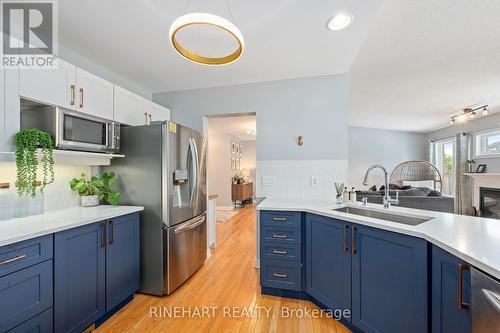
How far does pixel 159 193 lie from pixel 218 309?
117 cm

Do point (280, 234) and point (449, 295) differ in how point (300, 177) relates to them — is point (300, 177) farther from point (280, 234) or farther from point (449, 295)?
point (449, 295)

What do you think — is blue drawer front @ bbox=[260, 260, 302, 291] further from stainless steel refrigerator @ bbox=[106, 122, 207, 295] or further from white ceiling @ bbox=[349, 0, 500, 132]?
white ceiling @ bbox=[349, 0, 500, 132]

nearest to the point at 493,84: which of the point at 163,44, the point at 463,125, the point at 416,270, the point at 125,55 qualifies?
the point at 463,125

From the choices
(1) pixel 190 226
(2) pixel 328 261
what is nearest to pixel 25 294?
(1) pixel 190 226

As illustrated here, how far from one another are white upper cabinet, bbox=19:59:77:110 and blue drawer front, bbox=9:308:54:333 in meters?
1.41

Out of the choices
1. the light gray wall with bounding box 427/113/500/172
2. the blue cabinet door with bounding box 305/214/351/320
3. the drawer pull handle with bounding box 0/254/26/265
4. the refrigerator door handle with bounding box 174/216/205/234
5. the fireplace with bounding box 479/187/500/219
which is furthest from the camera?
the light gray wall with bounding box 427/113/500/172

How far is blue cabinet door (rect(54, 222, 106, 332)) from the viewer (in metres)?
1.34

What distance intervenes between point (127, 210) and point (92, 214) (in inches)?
10.0

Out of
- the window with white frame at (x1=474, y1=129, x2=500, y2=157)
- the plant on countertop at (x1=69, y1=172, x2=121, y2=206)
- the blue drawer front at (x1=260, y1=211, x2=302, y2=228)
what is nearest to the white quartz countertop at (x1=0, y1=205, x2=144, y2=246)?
the plant on countertop at (x1=69, y1=172, x2=121, y2=206)

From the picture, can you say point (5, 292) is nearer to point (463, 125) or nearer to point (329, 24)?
point (329, 24)

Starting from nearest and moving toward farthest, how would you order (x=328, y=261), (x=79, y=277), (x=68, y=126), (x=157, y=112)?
(x=79, y=277)
(x=68, y=126)
(x=328, y=261)
(x=157, y=112)

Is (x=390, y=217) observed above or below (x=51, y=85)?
below

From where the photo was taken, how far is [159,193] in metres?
2.00

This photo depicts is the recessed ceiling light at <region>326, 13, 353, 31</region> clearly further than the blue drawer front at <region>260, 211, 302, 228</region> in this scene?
No
